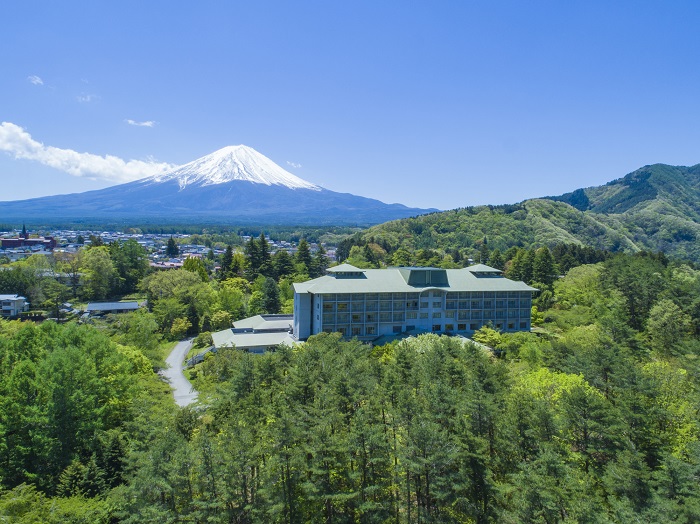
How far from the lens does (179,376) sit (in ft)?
104

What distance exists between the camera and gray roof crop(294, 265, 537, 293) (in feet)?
123

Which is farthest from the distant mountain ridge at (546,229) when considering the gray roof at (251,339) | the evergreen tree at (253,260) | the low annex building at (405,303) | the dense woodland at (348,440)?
the dense woodland at (348,440)

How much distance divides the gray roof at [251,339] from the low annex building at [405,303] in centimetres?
168

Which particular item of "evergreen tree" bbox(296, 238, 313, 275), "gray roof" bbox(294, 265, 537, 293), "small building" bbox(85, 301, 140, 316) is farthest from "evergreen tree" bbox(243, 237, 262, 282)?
"gray roof" bbox(294, 265, 537, 293)

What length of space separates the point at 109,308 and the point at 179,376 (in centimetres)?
2321

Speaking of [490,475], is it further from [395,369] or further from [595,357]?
[595,357]

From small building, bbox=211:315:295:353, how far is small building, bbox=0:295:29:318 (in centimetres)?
2657

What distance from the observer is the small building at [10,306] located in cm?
4781

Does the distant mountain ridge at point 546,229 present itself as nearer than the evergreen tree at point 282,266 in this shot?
No

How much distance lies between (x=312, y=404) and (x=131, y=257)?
5245 centimetres

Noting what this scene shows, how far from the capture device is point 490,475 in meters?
14.7

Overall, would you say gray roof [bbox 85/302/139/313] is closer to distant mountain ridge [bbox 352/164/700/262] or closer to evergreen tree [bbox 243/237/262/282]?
evergreen tree [bbox 243/237/262/282]

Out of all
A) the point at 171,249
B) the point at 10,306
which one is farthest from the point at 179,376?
the point at 171,249

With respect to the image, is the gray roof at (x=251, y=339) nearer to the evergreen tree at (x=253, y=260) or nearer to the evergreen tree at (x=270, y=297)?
the evergreen tree at (x=270, y=297)
